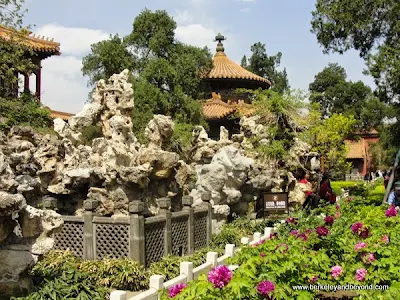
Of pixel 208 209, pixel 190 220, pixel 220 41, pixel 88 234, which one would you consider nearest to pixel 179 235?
pixel 190 220

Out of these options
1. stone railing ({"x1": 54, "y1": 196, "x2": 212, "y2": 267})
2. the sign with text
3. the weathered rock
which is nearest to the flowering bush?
the weathered rock

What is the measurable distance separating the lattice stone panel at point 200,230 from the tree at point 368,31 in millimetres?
7741

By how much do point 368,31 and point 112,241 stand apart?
41.5 ft

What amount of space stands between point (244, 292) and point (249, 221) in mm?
9851

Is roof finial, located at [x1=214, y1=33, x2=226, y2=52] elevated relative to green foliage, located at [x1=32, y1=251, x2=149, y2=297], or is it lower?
elevated

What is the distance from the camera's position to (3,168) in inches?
207

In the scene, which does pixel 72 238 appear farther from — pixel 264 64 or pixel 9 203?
pixel 264 64

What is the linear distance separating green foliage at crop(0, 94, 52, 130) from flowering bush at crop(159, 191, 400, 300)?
A: 443 inches

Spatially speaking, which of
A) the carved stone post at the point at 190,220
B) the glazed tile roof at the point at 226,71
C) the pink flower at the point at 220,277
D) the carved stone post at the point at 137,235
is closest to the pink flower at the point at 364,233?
the pink flower at the point at 220,277

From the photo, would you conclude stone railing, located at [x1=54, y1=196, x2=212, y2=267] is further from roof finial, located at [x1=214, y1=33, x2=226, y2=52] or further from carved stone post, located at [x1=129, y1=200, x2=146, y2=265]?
roof finial, located at [x1=214, y1=33, x2=226, y2=52]

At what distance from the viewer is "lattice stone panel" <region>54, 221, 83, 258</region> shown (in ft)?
32.2

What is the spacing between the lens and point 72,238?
9.86 metres

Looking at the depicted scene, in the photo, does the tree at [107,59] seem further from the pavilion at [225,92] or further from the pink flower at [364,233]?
the pink flower at [364,233]

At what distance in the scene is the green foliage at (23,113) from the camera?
16156mm
